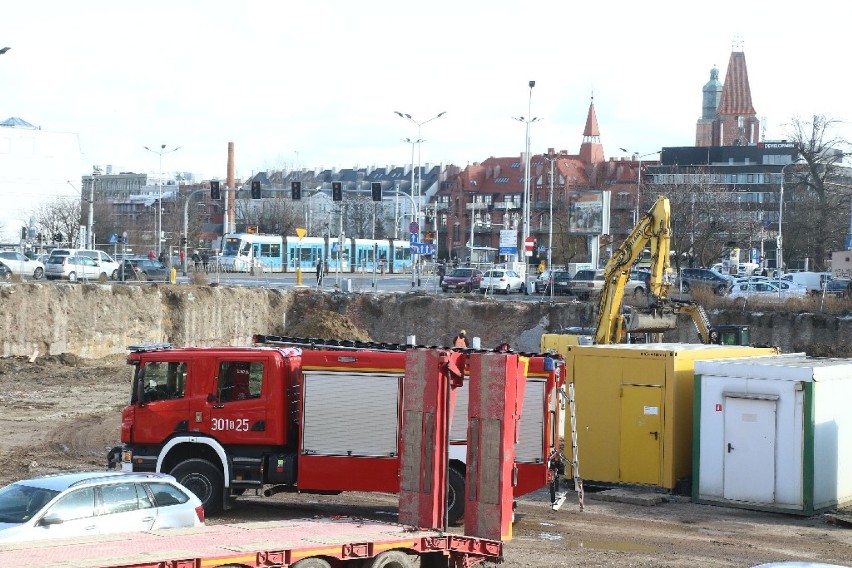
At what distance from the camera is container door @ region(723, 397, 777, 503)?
59.6ft

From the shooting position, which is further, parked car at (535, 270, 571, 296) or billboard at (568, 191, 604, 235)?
billboard at (568, 191, 604, 235)

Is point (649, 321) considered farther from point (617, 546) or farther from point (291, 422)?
point (291, 422)

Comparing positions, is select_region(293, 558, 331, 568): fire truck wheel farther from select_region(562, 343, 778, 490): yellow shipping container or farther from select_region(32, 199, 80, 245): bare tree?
select_region(32, 199, 80, 245): bare tree

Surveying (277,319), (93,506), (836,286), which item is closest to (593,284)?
(836,286)

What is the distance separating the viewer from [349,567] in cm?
1151

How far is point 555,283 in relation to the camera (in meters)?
58.7

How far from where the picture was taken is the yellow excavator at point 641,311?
90.1 feet

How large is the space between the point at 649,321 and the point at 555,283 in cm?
3050

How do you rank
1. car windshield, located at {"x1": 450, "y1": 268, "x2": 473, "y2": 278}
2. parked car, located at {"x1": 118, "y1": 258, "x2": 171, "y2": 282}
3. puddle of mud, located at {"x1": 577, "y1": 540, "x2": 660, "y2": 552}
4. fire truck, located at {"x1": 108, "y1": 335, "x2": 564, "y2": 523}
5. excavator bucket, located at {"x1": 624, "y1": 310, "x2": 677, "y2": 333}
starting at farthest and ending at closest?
car windshield, located at {"x1": 450, "y1": 268, "x2": 473, "y2": 278} → parked car, located at {"x1": 118, "y1": 258, "x2": 171, "y2": 282} → excavator bucket, located at {"x1": 624, "y1": 310, "x2": 677, "y2": 333} → fire truck, located at {"x1": 108, "y1": 335, "x2": 564, "y2": 523} → puddle of mud, located at {"x1": 577, "y1": 540, "x2": 660, "y2": 552}

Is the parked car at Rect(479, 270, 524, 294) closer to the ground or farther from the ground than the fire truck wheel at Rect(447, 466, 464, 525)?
farther from the ground

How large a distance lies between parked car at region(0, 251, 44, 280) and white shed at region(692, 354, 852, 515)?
4313 cm

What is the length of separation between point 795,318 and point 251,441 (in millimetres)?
29222

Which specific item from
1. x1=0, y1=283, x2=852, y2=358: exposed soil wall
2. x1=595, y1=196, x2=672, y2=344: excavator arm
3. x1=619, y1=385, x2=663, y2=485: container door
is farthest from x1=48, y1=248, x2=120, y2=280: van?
x1=619, y1=385, x2=663, y2=485: container door

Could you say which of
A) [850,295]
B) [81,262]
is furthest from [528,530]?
[81,262]
